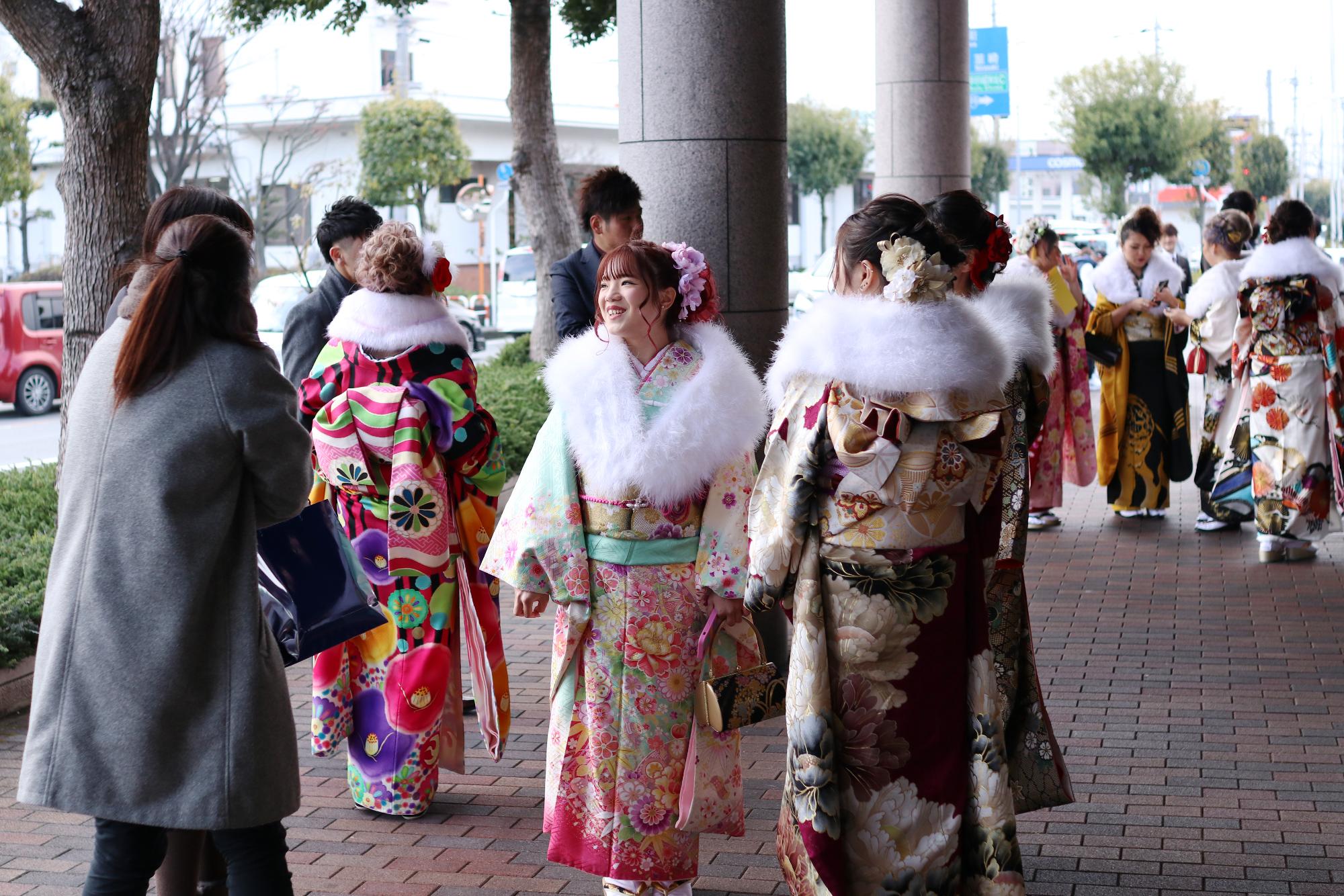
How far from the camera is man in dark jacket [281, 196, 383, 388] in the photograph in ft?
17.0

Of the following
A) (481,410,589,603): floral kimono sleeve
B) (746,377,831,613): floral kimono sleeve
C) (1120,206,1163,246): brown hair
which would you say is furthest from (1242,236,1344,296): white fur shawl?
(481,410,589,603): floral kimono sleeve

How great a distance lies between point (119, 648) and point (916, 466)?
174cm

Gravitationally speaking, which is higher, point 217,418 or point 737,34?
point 737,34

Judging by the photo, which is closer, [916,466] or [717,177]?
[916,466]

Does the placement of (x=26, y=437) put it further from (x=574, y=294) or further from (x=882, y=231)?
(x=882, y=231)

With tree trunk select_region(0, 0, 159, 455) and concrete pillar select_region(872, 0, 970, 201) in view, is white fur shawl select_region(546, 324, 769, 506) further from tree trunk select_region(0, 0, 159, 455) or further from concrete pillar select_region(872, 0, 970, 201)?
concrete pillar select_region(872, 0, 970, 201)

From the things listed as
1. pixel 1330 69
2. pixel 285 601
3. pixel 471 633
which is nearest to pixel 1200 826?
pixel 471 633

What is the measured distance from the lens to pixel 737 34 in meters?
5.34

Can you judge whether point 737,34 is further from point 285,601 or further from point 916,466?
point 285,601

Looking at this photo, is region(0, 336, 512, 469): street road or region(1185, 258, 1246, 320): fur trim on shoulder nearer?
region(1185, 258, 1246, 320): fur trim on shoulder

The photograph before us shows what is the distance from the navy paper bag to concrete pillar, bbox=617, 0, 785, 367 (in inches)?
94.9

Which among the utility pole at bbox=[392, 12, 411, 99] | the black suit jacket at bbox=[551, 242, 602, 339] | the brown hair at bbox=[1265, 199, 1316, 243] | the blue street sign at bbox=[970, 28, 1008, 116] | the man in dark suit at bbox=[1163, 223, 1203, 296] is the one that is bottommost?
the black suit jacket at bbox=[551, 242, 602, 339]

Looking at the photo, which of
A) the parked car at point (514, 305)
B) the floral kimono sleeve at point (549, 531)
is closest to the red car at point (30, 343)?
the parked car at point (514, 305)

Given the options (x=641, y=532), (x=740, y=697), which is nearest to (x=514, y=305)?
(x=641, y=532)
